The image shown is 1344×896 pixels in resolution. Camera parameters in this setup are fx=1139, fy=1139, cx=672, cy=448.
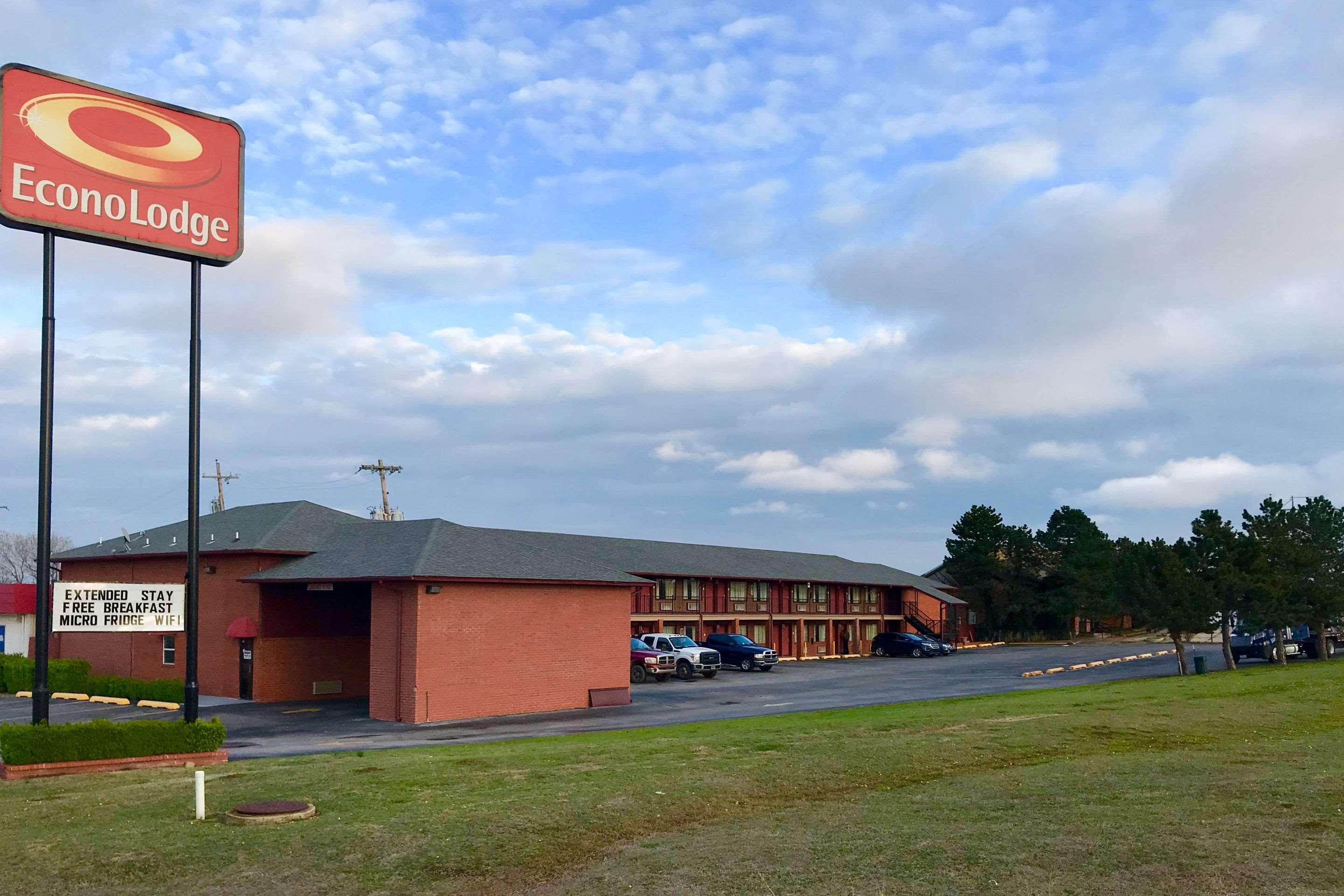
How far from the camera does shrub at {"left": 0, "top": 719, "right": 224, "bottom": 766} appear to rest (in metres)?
17.6

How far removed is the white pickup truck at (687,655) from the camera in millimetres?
47562

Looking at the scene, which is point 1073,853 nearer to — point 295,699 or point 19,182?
point 19,182

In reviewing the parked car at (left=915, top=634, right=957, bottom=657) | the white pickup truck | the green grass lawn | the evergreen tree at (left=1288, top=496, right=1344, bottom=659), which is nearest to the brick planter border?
the green grass lawn

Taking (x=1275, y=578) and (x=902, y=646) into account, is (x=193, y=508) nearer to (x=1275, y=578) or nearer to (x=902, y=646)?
(x=1275, y=578)

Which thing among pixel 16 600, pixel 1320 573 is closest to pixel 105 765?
pixel 16 600

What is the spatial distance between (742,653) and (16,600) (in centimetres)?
3265

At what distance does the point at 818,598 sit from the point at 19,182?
55706mm

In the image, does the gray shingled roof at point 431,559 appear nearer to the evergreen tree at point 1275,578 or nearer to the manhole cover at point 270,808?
the manhole cover at point 270,808

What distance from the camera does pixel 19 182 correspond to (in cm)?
1848

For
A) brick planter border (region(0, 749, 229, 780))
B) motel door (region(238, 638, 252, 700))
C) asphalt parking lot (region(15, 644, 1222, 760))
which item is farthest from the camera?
motel door (region(238, 638, 252, 700))

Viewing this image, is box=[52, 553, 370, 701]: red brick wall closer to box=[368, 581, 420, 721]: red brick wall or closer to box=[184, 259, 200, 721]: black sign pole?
box=[368, 581, 420, 721]: red brick wall

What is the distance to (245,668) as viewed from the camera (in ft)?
123

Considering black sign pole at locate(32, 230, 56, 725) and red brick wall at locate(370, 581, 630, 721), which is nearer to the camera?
black sign pole at locate(32, 230, 56, 725)

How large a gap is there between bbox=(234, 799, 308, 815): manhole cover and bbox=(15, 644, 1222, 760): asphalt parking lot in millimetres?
9482
